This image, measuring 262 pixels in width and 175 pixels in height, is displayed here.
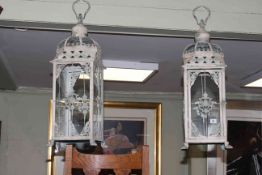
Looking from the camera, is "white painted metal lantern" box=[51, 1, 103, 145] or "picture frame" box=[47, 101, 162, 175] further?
"picture frame" box=[47, 101, 162, 175]

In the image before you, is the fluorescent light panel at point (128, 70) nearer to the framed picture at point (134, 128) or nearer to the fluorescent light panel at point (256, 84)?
the framed picture at point (134, 128)

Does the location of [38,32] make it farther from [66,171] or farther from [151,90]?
[151,90]

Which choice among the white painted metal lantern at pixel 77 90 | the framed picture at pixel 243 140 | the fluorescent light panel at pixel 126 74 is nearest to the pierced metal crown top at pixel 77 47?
the white painted metal lantern at pixel 77 90

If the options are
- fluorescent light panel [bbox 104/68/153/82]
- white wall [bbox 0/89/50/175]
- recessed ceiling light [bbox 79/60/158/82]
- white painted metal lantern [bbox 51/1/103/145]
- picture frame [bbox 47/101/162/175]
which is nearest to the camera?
white painted metal lantern [bbox 51/1/103/145]

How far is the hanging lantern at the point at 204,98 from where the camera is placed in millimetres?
1667

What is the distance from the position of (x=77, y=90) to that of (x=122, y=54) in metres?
0.87

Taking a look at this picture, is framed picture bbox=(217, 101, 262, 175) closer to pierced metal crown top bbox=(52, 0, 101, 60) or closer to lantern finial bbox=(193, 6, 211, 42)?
lantern finial bbox=(193, 6, 211, 42)

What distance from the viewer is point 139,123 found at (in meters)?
3.75

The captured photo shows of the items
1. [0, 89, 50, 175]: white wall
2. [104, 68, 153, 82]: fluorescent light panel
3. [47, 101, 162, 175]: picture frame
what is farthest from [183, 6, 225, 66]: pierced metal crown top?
[0, 89, 50, 175]: white wall

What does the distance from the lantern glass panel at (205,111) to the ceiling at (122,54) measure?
570mm

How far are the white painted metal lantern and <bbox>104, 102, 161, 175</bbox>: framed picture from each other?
1922 mm

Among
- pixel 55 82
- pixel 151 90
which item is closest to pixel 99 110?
pixel 55 82

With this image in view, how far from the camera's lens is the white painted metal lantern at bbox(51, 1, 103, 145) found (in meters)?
1.66

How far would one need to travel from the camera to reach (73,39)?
1.72 meters
